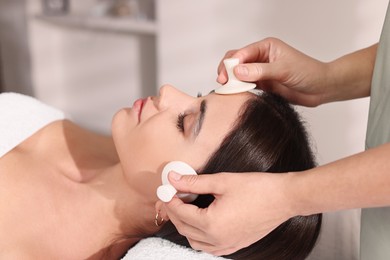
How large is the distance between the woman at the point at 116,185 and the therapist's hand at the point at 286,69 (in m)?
0.08

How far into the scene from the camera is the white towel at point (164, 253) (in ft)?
4.23

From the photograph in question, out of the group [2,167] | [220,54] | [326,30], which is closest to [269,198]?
[2,167]

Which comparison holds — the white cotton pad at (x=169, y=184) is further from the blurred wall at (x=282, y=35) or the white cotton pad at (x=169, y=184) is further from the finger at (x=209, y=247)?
the blurred wall at (x=282, y=35)

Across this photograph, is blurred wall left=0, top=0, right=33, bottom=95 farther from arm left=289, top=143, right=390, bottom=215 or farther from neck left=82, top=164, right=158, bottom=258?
arm left=289, top=143, right=390, bottom=215

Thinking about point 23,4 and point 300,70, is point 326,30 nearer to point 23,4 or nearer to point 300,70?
point 300,70

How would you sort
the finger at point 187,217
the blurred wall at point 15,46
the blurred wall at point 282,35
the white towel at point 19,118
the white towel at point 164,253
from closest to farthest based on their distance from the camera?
the finger at point 187,217
the white towel at point 164,253
the white towel at point 19,118
the blurred wall at point 282,35
the blurred wall at point 15,46

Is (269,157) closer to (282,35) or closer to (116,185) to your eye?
(116,185)

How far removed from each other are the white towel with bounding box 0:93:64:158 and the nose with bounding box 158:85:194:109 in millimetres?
478

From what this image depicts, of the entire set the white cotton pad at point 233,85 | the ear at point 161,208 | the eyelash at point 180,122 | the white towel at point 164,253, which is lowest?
the white towel at point 164,253

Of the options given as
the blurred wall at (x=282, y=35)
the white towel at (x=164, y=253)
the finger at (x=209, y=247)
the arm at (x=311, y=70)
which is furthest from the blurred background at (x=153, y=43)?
the finger at (x=209, y=247)

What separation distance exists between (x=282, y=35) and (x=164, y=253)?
49.0 inches

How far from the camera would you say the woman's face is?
1.34 meters

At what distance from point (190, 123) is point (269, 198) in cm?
41

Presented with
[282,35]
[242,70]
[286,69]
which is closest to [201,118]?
[242,70]
